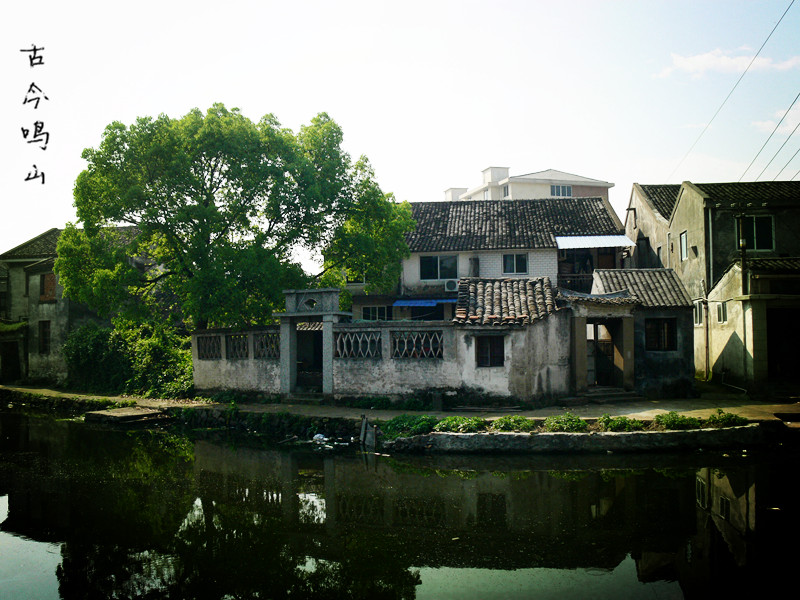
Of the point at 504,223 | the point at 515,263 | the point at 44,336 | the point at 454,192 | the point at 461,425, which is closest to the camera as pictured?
the point at 461,425

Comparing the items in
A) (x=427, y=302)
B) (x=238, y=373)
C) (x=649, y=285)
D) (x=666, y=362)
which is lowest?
(x=238, y=373)

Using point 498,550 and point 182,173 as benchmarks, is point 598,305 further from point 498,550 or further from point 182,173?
point 182,173

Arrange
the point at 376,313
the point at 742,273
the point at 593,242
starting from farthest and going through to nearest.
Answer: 1. the point at 376,313
2. the point at 593,242
3. the point at 742,273

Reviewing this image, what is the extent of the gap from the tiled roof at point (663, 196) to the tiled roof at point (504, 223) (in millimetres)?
1815

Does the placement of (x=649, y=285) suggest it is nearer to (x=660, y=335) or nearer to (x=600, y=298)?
(x=660, y=335)

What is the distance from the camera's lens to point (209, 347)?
21031 mm

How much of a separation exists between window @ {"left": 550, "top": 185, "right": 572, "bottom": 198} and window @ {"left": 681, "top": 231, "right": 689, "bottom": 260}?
18.5m

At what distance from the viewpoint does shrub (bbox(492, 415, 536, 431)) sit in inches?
551

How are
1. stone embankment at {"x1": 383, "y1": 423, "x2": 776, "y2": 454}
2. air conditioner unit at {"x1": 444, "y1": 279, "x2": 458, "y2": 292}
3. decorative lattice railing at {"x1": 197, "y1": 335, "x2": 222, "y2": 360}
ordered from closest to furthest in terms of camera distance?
stone embankment at {"x1": 383, "y1": 423, "x2": 776, "y2": 454}
decorative lattice railing at {"x1": 197, "y1": 335, "x2": 222, "y2": 360}
air conditioner unit at {"x1": 444, "y1": 279, "x2": 458, "y2": 292}

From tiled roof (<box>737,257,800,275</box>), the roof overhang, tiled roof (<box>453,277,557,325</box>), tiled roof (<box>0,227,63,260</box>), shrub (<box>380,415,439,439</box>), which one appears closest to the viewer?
shrub (<box>380,415,439,439</box>)

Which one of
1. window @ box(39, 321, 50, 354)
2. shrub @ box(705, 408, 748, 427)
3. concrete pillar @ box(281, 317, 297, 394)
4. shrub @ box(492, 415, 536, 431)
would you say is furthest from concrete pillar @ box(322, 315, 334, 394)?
window @ box(39, 321, 50, 354)

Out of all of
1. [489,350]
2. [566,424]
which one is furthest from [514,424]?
[489,350]

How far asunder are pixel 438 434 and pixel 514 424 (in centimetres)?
182

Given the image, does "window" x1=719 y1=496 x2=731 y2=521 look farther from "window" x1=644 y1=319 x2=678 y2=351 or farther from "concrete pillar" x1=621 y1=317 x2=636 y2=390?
"window" x1=644 y1=319 x2=678 y2=351
